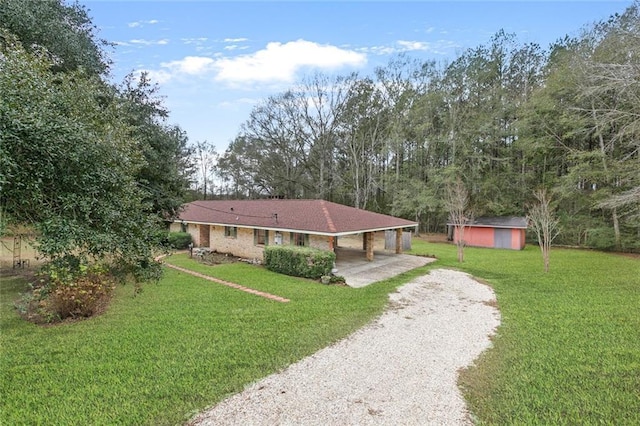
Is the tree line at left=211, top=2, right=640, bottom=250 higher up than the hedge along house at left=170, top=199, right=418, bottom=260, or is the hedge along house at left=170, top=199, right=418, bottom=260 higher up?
the tree line at left=211, top=2, right=640, bottom=250

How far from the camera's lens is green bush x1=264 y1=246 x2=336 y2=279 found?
12062 mm

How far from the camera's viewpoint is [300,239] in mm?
15188

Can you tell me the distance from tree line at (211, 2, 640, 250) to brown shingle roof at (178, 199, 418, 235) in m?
9.90

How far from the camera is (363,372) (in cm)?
494

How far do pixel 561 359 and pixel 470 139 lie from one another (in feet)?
86.0

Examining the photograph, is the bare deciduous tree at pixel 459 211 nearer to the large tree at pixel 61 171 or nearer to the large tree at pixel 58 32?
the large tree at pixel 61 171

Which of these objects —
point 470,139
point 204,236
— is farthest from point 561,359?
point 470,139

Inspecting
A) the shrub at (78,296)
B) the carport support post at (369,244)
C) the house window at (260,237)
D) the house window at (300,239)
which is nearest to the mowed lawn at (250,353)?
the shrub at (78,296)

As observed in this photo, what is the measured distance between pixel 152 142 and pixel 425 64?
2931cm

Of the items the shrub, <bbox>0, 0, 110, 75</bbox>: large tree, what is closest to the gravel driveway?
the shrub

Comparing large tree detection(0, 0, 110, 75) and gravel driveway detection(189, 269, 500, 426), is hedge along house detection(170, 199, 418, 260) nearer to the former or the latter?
gravel driveway detection(189, 269, 500, 426)

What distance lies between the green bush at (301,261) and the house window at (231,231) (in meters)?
4.92

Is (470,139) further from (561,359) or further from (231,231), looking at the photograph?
(561,359)

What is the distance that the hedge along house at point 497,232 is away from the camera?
2327cm
